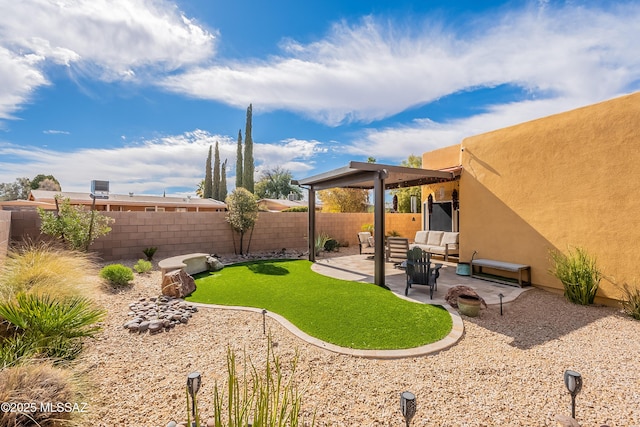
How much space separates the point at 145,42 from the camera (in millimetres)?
6426

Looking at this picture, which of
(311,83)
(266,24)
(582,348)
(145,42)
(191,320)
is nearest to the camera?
(582,348)

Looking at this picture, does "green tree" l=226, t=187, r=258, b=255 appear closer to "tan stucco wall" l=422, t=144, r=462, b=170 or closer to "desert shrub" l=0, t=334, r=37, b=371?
"tan stucco wall" l=422, t=144, r=462, b=170

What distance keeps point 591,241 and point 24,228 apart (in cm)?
1484

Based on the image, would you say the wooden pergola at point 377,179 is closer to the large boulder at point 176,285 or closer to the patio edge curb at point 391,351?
the patio edge curb at point 391,351

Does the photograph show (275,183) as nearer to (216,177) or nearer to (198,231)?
(216,177)

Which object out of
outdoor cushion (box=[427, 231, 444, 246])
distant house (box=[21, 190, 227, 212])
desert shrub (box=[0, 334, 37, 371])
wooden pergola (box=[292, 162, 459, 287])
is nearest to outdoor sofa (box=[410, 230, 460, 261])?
outdoor cushion (box=[427, 231, 444, 246])

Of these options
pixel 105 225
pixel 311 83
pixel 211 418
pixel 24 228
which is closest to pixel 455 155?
pixel 311 83

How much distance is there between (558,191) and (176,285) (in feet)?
29.2

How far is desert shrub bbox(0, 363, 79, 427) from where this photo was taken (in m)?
1.89

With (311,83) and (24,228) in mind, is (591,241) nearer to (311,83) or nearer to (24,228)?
(311,83)

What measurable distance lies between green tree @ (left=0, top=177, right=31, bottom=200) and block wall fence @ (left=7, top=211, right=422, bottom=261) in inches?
1908

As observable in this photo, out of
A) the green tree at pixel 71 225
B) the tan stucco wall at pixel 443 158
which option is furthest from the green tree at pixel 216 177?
the tan stucco wall at pixel 443 158

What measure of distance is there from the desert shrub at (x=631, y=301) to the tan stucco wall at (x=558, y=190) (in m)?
0.14

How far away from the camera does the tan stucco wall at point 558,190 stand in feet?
17.4
